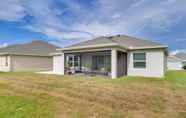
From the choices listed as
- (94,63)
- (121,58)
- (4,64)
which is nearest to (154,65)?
(121,58)

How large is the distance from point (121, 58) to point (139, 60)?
2.06 m

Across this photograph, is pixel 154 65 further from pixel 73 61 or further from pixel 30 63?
pixel 30 63

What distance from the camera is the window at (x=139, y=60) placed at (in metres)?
15.4

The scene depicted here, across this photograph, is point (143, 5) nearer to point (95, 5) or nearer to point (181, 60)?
point (95, 5)

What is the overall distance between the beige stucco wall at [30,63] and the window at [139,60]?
57.0 ft

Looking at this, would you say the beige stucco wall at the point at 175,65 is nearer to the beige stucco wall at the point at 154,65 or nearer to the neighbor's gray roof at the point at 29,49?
the beige stucco wall at the point at 154,65

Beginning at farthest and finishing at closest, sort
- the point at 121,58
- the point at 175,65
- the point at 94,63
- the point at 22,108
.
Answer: the point at 175,65
the point at 94,63
the point at 121,58
the point at 22,108

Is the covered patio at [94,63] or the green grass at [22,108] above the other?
the covered patio at [94,63]

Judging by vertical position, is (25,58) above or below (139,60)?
above

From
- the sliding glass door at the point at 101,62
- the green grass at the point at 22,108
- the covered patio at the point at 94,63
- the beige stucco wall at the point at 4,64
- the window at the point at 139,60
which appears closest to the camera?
the green grass at the point at 22,108

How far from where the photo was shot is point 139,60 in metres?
15.7

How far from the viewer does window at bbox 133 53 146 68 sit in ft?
50.6

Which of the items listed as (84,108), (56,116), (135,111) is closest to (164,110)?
(135,111)

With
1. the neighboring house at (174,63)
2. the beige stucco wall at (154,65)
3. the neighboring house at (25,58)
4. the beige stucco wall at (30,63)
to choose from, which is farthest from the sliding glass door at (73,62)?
the neighboring house at (174,63)
